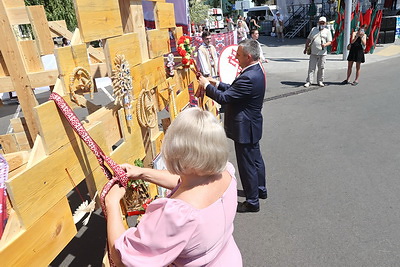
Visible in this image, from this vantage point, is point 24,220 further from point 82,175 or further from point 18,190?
point 82,175

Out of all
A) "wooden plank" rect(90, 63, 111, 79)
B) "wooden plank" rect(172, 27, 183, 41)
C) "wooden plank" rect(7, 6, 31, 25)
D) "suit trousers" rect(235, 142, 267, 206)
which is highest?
"wooden plank" rect(7, 6, 31, 25)

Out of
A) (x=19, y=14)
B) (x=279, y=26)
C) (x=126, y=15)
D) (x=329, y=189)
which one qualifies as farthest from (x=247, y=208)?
(x=279, y=26)

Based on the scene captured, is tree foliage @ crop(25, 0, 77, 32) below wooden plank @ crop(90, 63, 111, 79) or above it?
above

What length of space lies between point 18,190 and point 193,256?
0.78 metres

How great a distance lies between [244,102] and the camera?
3158 millimetres

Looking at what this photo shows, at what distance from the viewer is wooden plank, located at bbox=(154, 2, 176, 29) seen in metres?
2.67

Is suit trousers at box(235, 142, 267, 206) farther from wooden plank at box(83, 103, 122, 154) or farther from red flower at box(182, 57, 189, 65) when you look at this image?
wooden plank at box(83, 103, 122, 154)

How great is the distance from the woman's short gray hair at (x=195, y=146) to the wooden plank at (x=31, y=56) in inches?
66.1

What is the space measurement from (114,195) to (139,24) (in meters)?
1.47

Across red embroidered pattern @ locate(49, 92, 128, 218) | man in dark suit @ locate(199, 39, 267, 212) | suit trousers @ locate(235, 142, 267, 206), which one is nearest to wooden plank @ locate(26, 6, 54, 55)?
red embroidered pattern @ locate(49, 92, 128, 218)

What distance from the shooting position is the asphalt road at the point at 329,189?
2.87 m

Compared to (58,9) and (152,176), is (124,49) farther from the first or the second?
Answer: (58,9)

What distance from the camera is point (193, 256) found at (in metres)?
1.32

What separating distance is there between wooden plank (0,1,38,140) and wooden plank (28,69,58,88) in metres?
0.06
